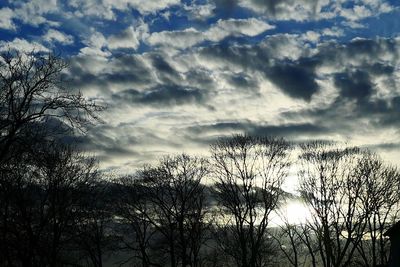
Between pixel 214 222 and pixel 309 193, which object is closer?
pixel 309 193

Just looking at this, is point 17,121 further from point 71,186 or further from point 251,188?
point 251,188

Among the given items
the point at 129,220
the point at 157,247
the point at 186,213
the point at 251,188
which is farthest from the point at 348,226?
the point at 129,220

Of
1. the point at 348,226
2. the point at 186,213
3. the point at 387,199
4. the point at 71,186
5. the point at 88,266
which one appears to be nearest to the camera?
the point at 71,186

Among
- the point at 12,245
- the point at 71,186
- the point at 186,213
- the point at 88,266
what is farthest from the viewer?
the point at 88,266

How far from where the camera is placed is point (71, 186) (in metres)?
33.8

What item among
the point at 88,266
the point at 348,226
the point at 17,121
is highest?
the point at 17,121

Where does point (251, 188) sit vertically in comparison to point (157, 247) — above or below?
above

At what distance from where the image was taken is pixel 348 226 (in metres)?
38.5

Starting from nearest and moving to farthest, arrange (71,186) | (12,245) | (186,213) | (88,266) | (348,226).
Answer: (12,245)
(71,186)
(348,226)
(186,213)
(88,266)

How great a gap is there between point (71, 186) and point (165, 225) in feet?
48.9

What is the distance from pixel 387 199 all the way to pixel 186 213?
20559mm

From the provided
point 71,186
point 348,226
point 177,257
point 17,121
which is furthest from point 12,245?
point 177,257

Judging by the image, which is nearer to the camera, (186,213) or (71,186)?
(71,186)

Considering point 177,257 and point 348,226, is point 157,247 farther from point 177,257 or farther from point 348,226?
point 348,226
